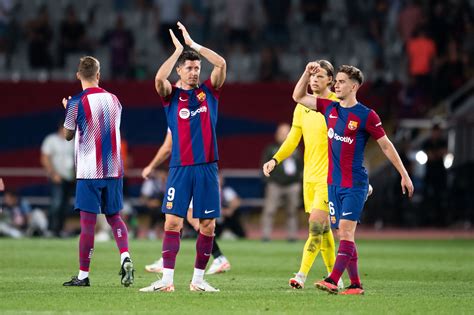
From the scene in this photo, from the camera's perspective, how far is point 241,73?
98.5 ft

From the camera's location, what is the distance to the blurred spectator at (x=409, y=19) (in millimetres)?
30359

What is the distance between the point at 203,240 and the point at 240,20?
1872cm

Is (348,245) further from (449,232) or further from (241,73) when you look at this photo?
(241,73)

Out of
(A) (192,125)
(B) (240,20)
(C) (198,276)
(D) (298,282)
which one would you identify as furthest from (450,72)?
(C) (198,276)

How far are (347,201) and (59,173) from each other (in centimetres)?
1332

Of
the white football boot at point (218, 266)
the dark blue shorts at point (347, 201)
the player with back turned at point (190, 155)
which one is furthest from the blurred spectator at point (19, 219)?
the dark blue shorts at point (347, 201)

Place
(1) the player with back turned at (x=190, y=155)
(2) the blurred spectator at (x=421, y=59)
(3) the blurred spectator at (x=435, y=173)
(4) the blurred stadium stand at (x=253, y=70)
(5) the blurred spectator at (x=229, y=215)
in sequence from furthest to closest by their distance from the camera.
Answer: (2) the blurred spectator at (x=421, y=59)
(4) the blurred stadium stand at (x=253, y=70)
(3) the blurred spectator at (x=435, y=173)
(5) the blurred spectator at (x=229, y=215)
(1) the player with back turned at (x=190, y=155)

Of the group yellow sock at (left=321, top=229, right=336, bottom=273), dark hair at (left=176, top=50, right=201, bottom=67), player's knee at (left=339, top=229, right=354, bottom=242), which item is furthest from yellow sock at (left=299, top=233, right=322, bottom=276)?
dark hair at (left=176, top=50, right=201, bottom=67)

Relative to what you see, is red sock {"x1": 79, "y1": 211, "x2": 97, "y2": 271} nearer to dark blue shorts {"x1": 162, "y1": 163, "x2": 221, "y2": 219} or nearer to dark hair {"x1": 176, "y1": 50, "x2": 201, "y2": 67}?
dark blue shorts {"x1": 162, "y1": 163, "x2": 221, "y2": 219}

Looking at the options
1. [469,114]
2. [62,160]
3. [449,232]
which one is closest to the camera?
[62,160]

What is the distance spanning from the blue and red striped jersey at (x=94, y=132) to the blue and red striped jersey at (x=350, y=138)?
94.6 inches

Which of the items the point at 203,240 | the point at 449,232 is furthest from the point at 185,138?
the point at 449,232

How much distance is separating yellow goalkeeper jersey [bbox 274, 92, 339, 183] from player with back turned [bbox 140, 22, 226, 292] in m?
1.35

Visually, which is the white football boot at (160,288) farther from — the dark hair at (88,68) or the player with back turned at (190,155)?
the dark hair at (88,68)
